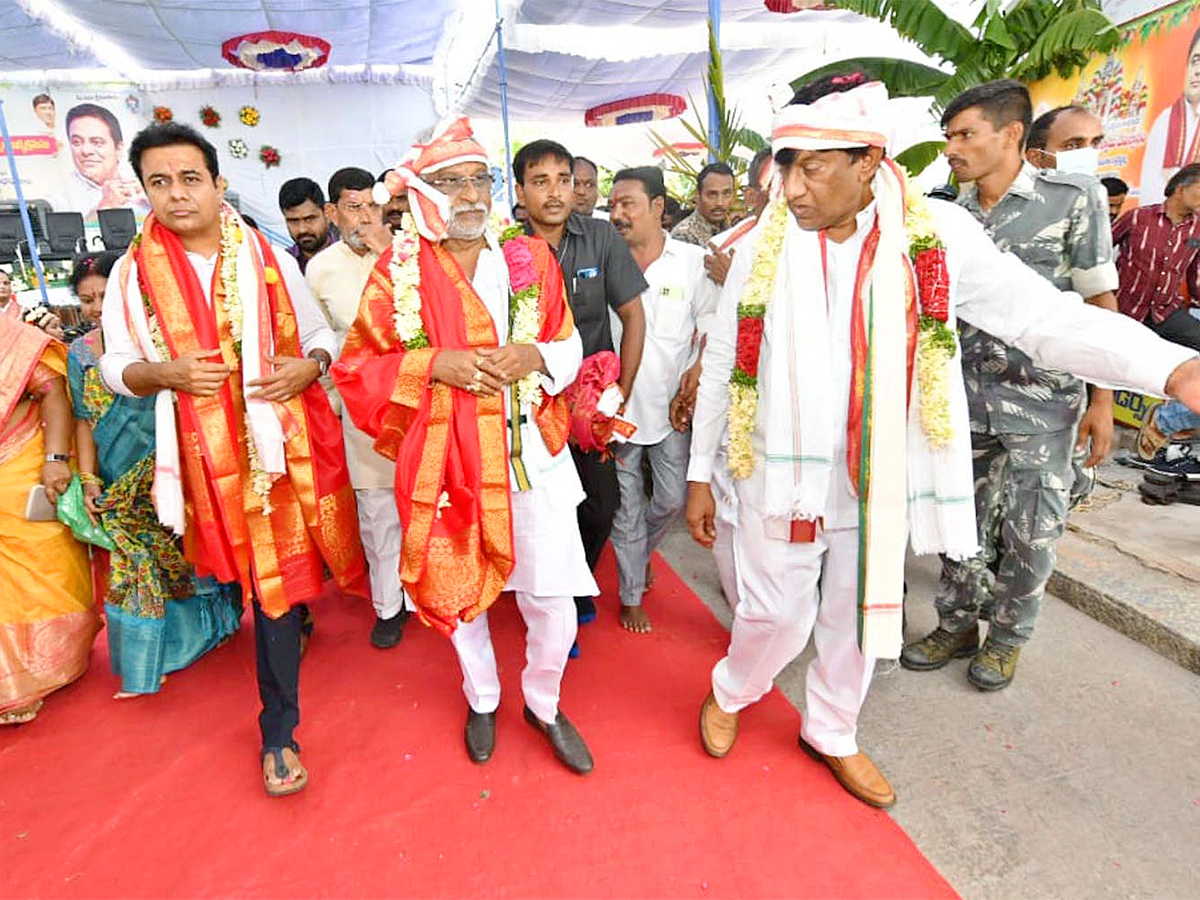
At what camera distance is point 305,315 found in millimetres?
2502

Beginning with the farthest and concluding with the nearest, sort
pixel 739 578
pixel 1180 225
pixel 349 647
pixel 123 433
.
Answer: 1. pixel 1180 225
2. pixel 349 647
3. pixel 123 433
4. pixel 739 578

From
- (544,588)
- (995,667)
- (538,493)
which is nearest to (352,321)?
(538,493)

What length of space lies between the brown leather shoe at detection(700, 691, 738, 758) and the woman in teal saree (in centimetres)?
216

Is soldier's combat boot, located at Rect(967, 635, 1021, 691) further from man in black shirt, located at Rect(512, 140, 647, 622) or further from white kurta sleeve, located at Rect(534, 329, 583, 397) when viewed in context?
white kurta sleeve, located at Rect(534, 329, 583, 397)

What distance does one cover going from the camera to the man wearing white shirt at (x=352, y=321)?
318 centimetres

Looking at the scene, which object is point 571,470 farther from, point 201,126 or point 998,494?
point 201,126

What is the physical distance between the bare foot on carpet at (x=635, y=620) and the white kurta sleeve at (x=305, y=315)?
173 cm

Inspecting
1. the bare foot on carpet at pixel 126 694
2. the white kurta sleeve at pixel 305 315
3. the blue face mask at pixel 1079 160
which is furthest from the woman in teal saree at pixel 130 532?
the blue face mask at pixel 1079 160

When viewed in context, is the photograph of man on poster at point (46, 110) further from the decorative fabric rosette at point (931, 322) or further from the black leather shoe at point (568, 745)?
the decorative fabric rosette at point (931, 322)

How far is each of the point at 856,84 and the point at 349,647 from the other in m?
3.00

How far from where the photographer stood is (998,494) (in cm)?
279

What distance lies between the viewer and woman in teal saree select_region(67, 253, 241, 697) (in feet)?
9.42

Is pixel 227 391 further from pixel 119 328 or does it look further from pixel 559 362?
pixel 559 362

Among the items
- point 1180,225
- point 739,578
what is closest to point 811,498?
point 739,578
